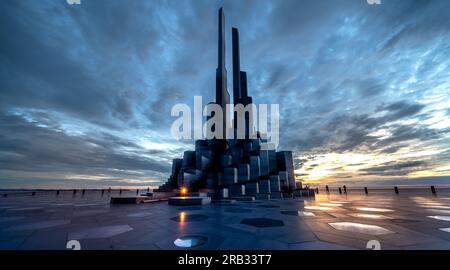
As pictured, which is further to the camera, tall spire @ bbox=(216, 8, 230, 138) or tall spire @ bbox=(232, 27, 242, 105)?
tall spire @ bbox=(232, 27, 242, 105)

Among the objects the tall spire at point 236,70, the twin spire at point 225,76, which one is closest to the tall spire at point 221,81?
the twin spire at point 225,76

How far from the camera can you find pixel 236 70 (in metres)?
56.5

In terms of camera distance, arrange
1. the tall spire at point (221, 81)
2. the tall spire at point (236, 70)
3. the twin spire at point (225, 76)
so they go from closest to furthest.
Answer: the tall spire at point (221, 81)
the twin spire at point (225, 76)
the tall spire at point (236, 70)

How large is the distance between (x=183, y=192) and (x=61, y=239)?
18.6 m

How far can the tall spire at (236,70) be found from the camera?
55.3m

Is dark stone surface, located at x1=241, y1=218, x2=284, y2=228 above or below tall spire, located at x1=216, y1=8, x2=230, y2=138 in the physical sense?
below

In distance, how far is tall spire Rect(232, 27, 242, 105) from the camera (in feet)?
182

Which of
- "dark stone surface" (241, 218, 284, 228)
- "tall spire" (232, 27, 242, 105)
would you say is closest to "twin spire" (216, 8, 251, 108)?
"tall spire" (232, 27, 242, 105)

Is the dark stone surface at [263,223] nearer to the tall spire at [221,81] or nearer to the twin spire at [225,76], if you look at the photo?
the tall spire at [221,81]

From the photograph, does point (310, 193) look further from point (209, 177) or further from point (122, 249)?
point (122, 249)

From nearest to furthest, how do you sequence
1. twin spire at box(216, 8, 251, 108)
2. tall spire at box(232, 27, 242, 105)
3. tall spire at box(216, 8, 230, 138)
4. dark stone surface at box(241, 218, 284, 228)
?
dark stone surface at box(241, 218, 284, 228) < tall spire at box(216, 8, 230, 138) < twin spire at box(216, 8, 251, 108) < tall spire at box(232, 27, 242, 105)

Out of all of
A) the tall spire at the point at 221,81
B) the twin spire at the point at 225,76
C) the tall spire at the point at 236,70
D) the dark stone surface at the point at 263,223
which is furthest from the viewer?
the tall spire at the point at 236,70

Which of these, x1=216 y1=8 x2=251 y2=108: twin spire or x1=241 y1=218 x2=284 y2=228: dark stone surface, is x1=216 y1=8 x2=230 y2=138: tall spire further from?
x1=241 y1=218 x2=284 y2=228: dark stone surface

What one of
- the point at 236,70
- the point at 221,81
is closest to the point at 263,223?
the point at 221,81
